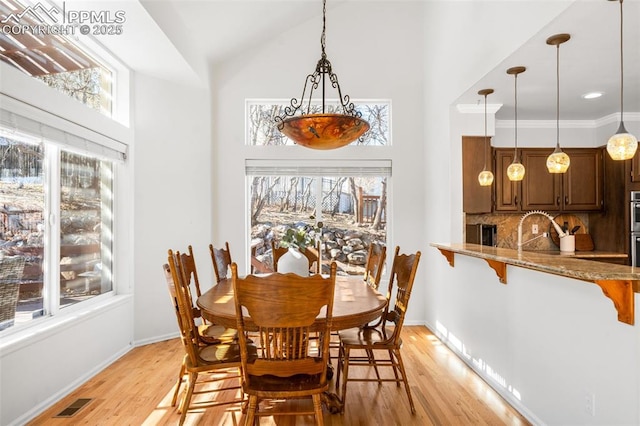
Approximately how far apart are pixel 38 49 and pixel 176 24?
48.3 inches

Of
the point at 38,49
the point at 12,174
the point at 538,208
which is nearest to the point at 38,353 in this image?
the point at 12,174

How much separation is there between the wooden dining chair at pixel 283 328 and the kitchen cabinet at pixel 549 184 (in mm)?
3373

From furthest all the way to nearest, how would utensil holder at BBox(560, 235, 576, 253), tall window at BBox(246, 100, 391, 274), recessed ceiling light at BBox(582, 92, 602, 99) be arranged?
1. tall window at BBox(246, 100, 391, 274)
2. utensil holder at BBox(560, 235, 576, 253)
3. recessed ceiling light at BBox(582, 92, 602, 99)

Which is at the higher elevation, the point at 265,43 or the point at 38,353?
the point at 265,43

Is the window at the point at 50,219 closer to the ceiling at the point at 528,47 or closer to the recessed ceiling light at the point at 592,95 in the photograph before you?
the ceiling at the point at 528,47

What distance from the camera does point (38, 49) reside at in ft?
9.31

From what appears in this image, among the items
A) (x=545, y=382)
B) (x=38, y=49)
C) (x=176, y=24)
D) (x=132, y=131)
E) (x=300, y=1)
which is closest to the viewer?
(x=545, y=382)

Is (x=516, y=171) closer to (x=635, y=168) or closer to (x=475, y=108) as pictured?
(x=475, y=108)

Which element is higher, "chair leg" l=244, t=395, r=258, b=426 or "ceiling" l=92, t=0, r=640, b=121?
"ceiling" l=92, t=0, r=640, b=121

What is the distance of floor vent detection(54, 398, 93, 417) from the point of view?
257 centimetres

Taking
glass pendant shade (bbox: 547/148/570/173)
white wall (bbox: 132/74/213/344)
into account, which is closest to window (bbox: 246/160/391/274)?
white wall (bbox: 132/74/213/344)

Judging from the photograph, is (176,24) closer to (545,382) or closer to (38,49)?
(38,49)

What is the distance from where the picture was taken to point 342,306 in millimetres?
2369

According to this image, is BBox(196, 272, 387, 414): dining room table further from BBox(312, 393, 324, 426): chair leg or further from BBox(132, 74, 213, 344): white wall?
BBox(132, 74, 213, 344): white wall
